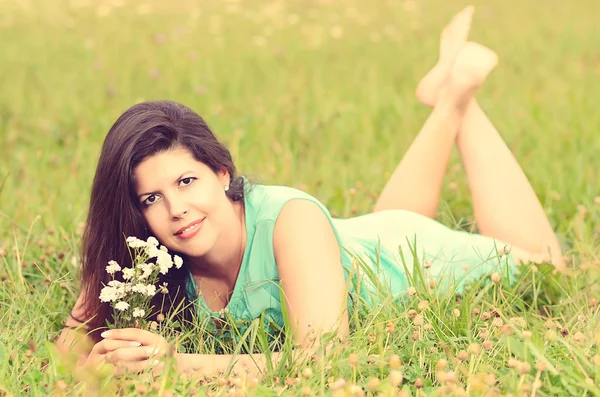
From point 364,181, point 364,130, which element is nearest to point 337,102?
point 364,130

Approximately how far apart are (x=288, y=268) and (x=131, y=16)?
595 centimetres

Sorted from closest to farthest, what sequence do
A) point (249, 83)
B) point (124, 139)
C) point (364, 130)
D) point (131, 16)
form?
1. point (124, 139)
2. point (364, 130)
3. point (249, 83)
4. point (131, 16)

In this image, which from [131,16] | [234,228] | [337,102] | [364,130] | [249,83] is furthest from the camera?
[131,16]

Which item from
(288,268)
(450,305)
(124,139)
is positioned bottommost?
(450,305)

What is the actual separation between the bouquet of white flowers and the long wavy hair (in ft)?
0.54

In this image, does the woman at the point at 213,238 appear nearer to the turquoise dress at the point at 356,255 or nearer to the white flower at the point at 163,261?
the turquoise dress at the point at 356,255

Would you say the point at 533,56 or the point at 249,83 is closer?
the point at 249,83

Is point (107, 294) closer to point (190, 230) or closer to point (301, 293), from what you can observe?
point (190, 230)

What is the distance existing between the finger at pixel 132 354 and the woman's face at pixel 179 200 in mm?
410

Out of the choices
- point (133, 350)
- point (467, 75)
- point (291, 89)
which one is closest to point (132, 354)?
point (133, 350)

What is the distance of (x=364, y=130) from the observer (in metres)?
5.02

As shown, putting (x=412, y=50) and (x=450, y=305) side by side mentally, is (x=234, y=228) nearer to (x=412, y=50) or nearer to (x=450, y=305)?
(x=450, y=305)

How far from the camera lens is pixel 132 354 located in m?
2.35

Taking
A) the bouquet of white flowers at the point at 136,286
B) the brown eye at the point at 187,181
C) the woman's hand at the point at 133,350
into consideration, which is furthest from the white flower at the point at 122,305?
the brown eye at the point at 187,181
